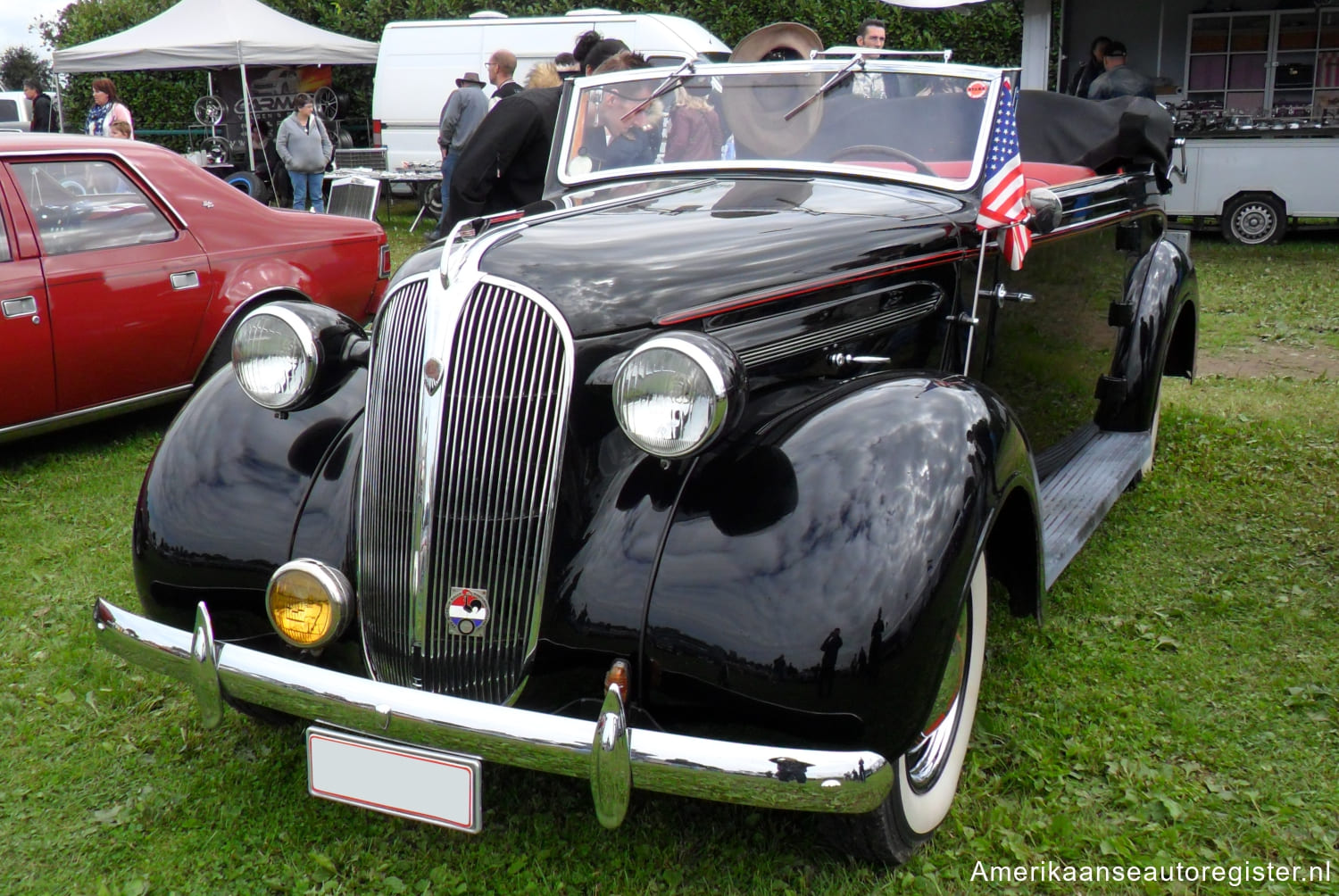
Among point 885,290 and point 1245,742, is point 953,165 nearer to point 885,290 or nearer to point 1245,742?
point 885,290

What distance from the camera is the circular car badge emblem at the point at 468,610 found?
2242mm

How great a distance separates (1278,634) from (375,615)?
9.02ft

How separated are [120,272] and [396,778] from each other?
12.7ft

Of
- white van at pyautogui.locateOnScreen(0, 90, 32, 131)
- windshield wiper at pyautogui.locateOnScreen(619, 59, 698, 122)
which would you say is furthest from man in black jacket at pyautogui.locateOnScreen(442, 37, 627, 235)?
white van at pyautogui.locateOnScreen(0, 90, 32, 131)

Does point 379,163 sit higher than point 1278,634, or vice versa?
point 379,163

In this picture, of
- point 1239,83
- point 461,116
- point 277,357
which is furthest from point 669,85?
point 1239,83

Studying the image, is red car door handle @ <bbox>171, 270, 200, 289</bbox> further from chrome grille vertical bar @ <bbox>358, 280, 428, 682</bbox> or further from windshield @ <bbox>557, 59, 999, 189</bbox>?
chrome grille vertical bar @ <bbox>358, 280, 428, 682</bbox>

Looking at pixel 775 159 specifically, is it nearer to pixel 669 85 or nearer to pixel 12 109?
pixel 669 85

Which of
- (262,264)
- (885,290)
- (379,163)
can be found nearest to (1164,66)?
(379,163)

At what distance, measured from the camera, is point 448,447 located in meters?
2.26

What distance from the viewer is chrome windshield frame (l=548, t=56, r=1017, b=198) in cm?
333

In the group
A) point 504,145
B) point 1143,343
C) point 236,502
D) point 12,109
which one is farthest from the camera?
point 12,109

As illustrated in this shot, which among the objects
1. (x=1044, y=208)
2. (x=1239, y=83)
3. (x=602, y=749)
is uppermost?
(x=1239, y=83)

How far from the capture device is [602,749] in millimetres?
1946
